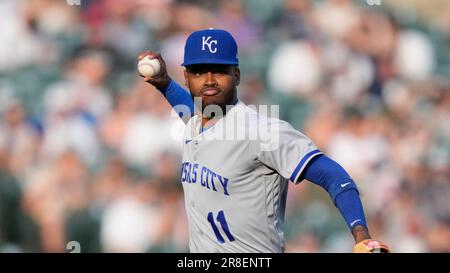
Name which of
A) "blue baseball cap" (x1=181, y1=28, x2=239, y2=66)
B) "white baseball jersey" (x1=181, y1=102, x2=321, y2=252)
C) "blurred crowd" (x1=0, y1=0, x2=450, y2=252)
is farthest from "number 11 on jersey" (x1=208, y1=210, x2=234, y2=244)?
"blurred crowd" (x1=0, y1=0, x2=450, y2=252)

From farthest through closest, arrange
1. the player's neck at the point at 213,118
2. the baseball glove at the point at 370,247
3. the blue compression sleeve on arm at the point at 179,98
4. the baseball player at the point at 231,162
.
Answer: the blue compression sleeve on arm at the point at 179,98
the player's neck at the point at 213,118
the baseball player at the point at 231,162
the baseball glove at the point at 370,247

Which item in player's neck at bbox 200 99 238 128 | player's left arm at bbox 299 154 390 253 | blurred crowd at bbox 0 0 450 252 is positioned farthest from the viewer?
blurred crowd at bbox 0 0 450 252

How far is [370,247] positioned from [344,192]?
11.7 inches

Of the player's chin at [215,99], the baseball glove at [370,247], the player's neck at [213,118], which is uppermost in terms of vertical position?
the player's chin at [215,99]

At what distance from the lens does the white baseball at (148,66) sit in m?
3.98

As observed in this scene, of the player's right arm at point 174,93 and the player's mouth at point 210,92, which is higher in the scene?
the player's right arm at point 174,93

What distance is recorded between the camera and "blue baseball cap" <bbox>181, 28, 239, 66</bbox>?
342 centimetres

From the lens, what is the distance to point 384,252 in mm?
2641

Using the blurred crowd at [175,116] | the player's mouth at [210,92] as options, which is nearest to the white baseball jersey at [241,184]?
the player's mouth at [210,92]

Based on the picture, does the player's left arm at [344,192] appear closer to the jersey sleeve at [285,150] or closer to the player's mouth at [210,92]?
the jersey sleeve at [285,150]

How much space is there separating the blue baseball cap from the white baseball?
495mm

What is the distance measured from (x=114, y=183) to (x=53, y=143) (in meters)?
0.60

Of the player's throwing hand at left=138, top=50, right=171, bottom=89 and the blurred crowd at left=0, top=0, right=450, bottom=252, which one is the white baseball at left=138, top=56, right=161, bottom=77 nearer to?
the player's throwing hand at left=138, top=50, right=171, bottom=89
